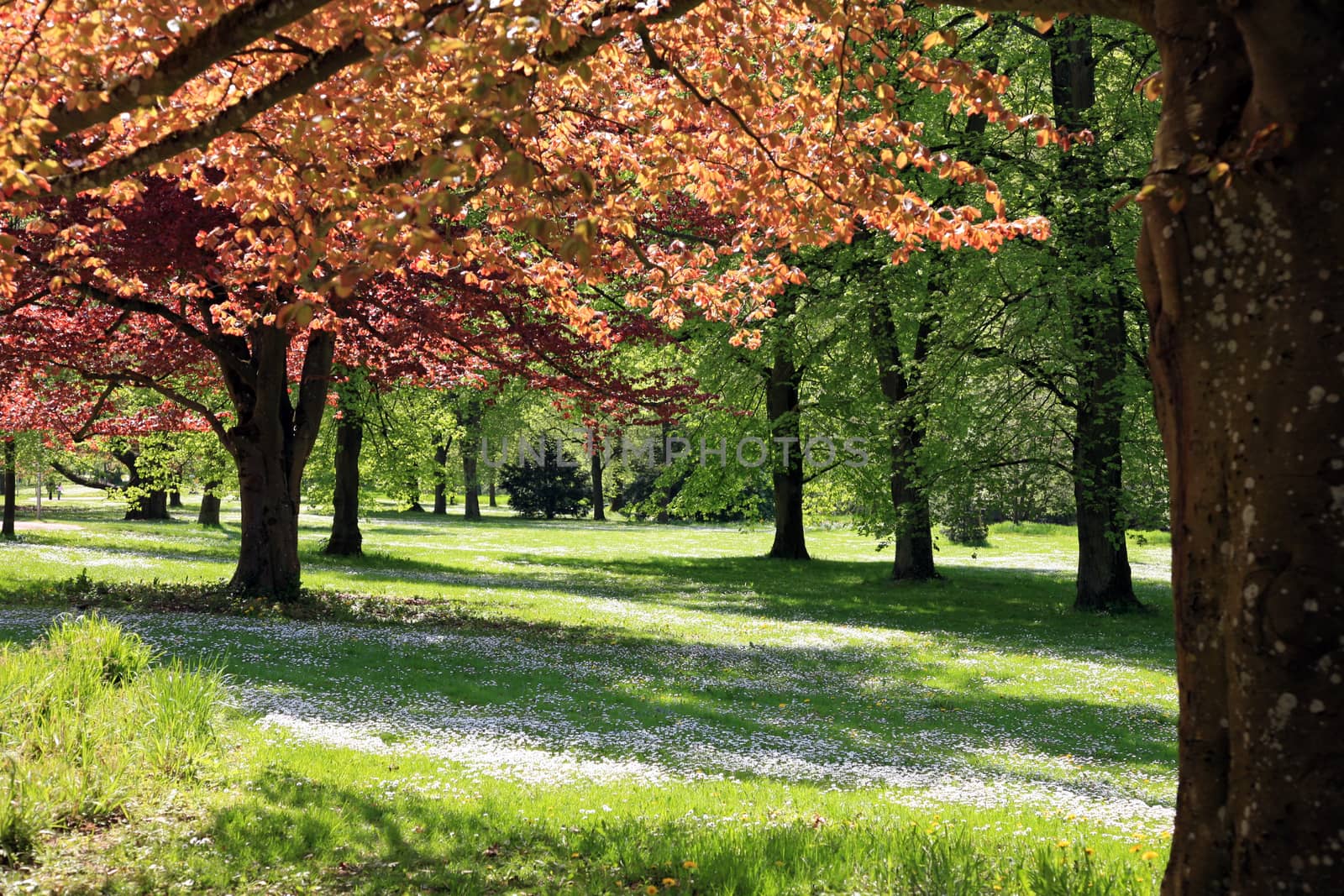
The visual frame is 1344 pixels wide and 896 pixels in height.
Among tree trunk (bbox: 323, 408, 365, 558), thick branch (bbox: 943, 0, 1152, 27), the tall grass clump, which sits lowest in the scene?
the tall grass clump

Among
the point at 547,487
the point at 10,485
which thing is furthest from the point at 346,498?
the point at 547,487

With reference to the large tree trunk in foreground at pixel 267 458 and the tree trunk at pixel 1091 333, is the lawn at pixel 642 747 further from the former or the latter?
the large tree trunk in foreground at pixel 267 458

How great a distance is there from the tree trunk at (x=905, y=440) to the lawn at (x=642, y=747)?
7.96 feet

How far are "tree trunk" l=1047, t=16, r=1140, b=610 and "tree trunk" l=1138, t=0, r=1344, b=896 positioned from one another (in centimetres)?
1553

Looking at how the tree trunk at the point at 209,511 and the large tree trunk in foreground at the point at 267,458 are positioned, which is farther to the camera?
the tree trunk at the point at 209,511

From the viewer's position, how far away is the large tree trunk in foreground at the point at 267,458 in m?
17.1

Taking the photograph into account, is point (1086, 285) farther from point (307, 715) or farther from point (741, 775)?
point (307, 715)

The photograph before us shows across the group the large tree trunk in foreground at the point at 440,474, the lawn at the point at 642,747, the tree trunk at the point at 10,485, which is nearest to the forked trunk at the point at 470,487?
the large tree trunk in foreground at the point at 440,474

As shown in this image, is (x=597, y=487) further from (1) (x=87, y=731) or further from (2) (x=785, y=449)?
(1) (x=87, y=731)

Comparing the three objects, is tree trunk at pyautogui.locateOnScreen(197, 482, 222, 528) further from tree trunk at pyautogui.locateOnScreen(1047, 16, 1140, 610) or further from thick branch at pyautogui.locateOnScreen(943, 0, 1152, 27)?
thick branch at pyautogui.locateOnScreen(943, 0, 1152, 27)

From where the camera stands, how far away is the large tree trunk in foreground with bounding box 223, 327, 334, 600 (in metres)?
17.1

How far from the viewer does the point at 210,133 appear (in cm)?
588

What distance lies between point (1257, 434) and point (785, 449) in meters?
26.6

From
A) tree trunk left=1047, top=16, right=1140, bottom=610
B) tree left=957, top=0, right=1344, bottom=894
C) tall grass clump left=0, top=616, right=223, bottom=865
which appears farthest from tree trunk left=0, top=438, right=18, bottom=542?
tree left=957, top=0, right=1344, bottom=894
